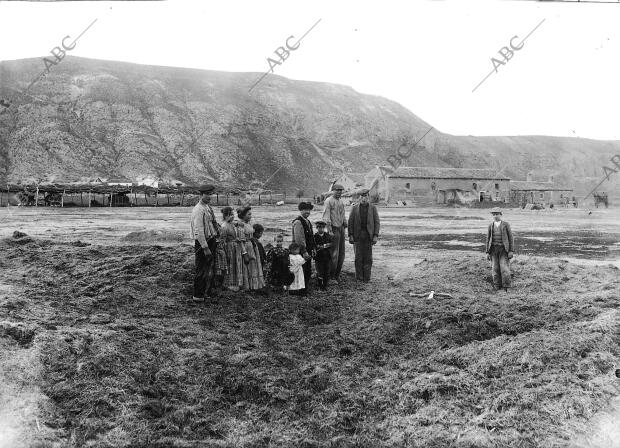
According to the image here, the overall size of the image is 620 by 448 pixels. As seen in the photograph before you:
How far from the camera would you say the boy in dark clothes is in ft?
25.8

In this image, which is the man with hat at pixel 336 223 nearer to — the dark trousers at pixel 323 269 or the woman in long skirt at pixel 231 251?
the dark trousers at pixel 323 269

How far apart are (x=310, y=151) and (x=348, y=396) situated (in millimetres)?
79439

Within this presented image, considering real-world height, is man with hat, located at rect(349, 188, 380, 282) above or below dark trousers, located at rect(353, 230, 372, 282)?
above

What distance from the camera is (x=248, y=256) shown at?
23.5ft

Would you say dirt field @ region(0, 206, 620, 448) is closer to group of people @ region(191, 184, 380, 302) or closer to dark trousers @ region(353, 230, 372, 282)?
group of people @ region(191, 184, 380, 302)

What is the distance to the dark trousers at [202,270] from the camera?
22.0ft

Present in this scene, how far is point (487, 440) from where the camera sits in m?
3.47

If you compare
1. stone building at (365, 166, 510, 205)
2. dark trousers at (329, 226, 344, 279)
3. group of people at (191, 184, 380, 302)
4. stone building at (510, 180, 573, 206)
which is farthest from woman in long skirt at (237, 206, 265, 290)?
stone building at (510, 180, 573, 206)

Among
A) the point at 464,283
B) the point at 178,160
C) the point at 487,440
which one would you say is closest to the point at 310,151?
the point at 178,160

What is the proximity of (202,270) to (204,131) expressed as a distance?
68785 mm

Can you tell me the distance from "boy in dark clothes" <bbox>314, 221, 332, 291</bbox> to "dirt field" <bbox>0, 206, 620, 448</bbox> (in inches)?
14.4

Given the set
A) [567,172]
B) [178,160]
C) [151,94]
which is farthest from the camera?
[567,172]

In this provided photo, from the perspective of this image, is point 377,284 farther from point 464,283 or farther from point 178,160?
point 178,160

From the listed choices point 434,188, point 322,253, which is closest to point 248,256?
point 322,253
